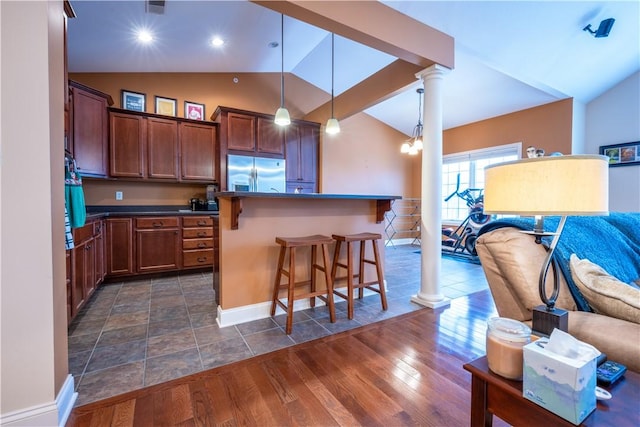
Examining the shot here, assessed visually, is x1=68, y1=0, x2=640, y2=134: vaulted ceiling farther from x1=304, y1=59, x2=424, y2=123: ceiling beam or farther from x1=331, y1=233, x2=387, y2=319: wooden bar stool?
x1=331, y1=233, x2=387, y2=319: wooden bar stool

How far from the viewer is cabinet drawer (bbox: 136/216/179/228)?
3.55m

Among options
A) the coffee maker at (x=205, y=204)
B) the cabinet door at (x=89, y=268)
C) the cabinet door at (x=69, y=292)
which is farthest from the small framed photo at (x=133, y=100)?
the cabinet door at (x=69, y=292)

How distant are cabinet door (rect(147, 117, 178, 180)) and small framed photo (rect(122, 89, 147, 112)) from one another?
1.10ft

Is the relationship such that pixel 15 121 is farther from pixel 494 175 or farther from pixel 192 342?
pixel 494 175

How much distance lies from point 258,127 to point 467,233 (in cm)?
428

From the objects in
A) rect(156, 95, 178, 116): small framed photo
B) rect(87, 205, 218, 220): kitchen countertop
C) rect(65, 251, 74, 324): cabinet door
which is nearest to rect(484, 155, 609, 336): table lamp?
rect(65, 251, 74, 324): cabinet door

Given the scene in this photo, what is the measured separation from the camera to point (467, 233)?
5340mm

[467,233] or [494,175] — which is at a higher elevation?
[494,175]

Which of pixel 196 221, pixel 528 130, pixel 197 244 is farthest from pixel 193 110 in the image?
pixel 528 130

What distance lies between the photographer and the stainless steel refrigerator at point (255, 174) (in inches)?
170

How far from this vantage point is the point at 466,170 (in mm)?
5809

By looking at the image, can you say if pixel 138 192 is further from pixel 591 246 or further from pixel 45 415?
pixel 591 246

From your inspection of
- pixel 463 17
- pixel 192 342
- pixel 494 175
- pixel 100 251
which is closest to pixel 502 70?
pixel 463 17

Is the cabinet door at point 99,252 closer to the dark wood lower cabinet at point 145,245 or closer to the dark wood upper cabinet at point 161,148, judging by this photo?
the dark wood lower cabinet at point 145,245
